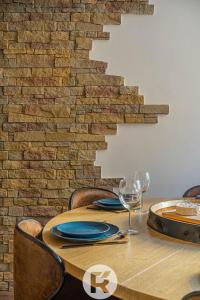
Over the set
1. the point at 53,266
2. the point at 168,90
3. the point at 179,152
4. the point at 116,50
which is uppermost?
the point at 116,50

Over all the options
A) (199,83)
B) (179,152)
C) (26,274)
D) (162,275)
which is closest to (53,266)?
(26,274)

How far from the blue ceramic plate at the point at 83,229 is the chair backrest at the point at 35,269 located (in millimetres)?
142

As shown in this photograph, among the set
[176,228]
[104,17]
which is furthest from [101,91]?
[176,228]

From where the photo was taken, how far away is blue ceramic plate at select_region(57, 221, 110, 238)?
1.34 meters

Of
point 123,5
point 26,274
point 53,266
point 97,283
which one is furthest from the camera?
point 123,5

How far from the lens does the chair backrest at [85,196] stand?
7.18 ft

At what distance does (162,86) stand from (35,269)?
6.45 feet

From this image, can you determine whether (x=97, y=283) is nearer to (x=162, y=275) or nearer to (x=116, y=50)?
(x=162, y=275)

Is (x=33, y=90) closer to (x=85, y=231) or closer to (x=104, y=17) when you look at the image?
(x=104, y=17)

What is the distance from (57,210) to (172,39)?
1.61 meters

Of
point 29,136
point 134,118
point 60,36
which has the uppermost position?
point 60,36

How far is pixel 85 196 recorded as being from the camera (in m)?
2.26

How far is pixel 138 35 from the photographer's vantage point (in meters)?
2.85

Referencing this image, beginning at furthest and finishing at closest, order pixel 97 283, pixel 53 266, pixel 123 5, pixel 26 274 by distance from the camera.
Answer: pixel 123 5
pixel 26 274
pixel 53 266
pixel 97 283
